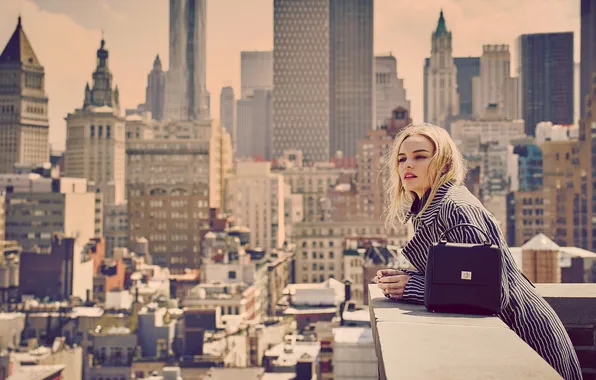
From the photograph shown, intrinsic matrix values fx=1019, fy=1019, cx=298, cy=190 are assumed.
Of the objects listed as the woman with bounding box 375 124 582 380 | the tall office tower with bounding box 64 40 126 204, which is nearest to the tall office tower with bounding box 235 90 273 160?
the tall office tower with bounding box 64 40 126 204

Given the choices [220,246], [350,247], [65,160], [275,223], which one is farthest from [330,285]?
[65,160]

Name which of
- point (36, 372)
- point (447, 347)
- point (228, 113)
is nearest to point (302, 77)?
point (228, 113)

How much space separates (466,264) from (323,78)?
160 metres

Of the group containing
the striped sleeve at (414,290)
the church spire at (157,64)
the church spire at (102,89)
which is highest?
the church spire at (157,64)

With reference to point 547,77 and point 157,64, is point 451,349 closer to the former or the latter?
point 547,77

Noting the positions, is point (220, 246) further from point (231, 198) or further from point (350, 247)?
point (231, 198)

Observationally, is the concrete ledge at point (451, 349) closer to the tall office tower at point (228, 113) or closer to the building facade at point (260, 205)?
the building facade at point (260, 205)

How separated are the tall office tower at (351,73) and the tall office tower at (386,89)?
67.6 feet

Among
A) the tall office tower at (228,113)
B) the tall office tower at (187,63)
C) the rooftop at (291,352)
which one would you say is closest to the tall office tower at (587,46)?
the tall office tower at (187,63)

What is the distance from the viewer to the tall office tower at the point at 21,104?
128m

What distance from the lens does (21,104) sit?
429ft

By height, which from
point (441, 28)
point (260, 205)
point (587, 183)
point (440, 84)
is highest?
point (441, 28)

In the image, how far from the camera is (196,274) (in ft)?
246

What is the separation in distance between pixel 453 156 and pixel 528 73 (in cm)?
15452
